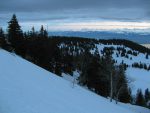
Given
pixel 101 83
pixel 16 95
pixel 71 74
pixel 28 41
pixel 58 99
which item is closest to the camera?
pixel 16 95

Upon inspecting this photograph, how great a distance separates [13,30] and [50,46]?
9.13m

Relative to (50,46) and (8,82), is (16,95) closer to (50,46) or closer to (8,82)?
(8,82)

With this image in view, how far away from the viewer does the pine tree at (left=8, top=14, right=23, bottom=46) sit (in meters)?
70.2

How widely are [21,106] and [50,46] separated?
58.2 metres

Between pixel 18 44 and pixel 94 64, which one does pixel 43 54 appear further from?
pixel 94 64

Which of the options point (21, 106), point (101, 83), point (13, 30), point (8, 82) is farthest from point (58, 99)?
point (13, 30)

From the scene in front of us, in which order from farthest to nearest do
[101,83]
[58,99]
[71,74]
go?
[71,74]
[101,83]
[58,99]


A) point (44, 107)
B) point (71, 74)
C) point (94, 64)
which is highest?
point (44, 107)

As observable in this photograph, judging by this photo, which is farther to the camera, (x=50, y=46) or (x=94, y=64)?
(x=50, y=46)

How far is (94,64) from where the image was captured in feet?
231

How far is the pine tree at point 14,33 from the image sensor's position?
7025 centimetres

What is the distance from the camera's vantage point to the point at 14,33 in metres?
70.8

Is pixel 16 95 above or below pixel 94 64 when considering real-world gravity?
above

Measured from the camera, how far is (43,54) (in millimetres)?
70812
